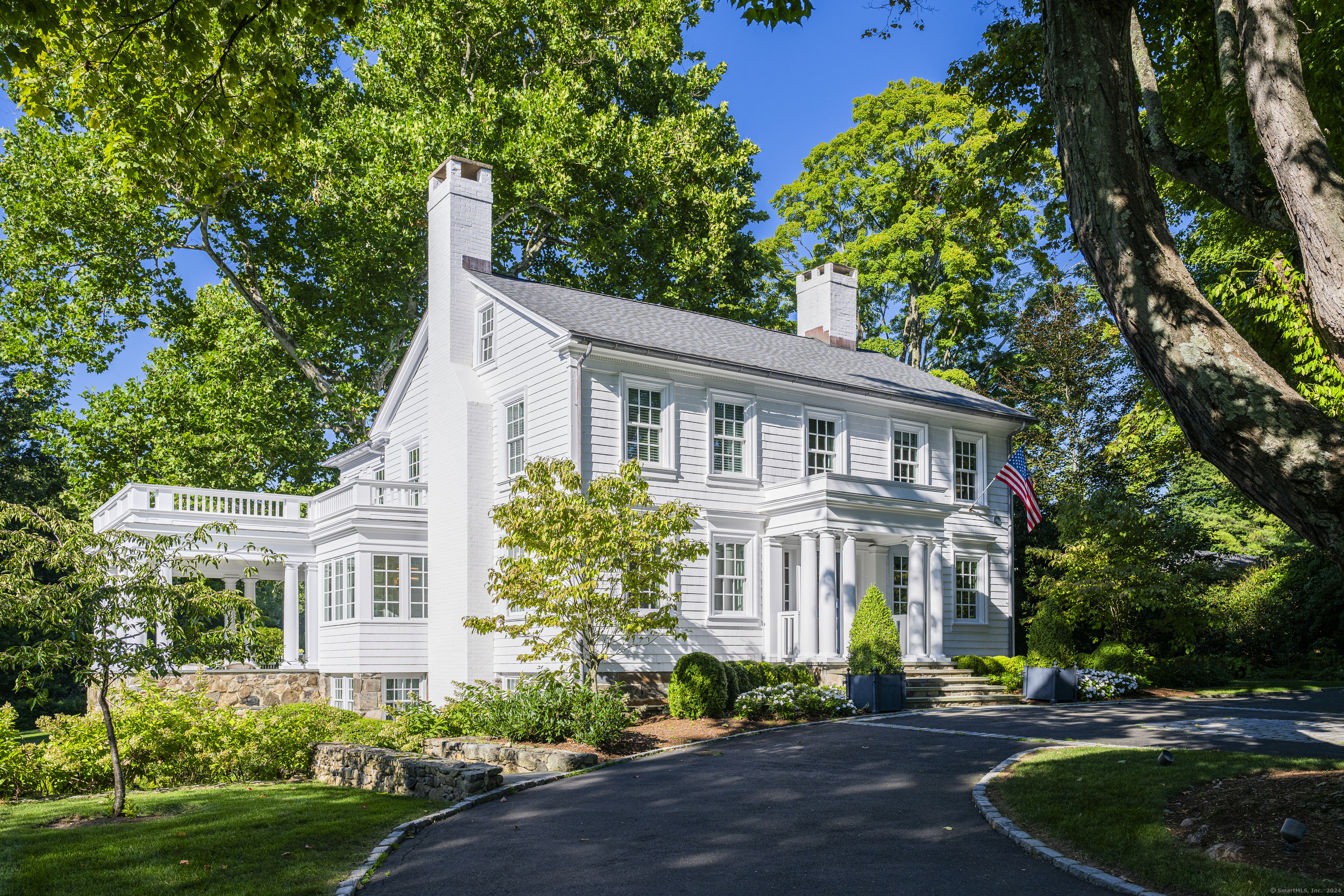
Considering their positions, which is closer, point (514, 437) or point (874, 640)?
point (874, 640)

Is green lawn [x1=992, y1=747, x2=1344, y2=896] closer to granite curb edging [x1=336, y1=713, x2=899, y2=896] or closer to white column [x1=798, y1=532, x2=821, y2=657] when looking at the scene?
granite curb edging [x1=336, y1=713, x2=899, y2=896]

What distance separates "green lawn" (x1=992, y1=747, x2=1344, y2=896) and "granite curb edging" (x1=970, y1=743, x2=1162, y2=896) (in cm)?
14

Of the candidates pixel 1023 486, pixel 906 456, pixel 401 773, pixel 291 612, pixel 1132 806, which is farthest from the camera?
pixel 291 612

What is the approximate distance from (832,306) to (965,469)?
6.44 meters

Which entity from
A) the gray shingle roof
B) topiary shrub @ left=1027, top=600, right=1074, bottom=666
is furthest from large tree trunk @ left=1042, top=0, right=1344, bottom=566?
topiary shrub @ left=1027, top=600, right=1074, bottom=666

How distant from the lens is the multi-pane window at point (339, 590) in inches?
917

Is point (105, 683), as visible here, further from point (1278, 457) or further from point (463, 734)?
point (1278, 457)

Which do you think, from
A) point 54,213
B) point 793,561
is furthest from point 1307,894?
point 54,213

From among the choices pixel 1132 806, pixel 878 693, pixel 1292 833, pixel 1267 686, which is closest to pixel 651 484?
pixel 878 693

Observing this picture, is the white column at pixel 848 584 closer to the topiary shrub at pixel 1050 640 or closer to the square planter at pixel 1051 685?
the square planter at pixel 1051 685

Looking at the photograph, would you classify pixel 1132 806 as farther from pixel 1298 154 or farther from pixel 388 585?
pixel 388 585

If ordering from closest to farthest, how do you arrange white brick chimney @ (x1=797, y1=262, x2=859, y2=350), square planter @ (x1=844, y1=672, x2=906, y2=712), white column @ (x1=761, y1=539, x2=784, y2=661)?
square planter @ (x1=844, y1=672, x2=906, y2=712), white column @ (x1=761, y1=539, x2=784, y2=661), white brick chimney @ (x1=797, y1=262, x2=859, y2=350)

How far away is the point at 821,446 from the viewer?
23.4 metres

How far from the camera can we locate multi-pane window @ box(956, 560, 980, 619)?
81.4ft
